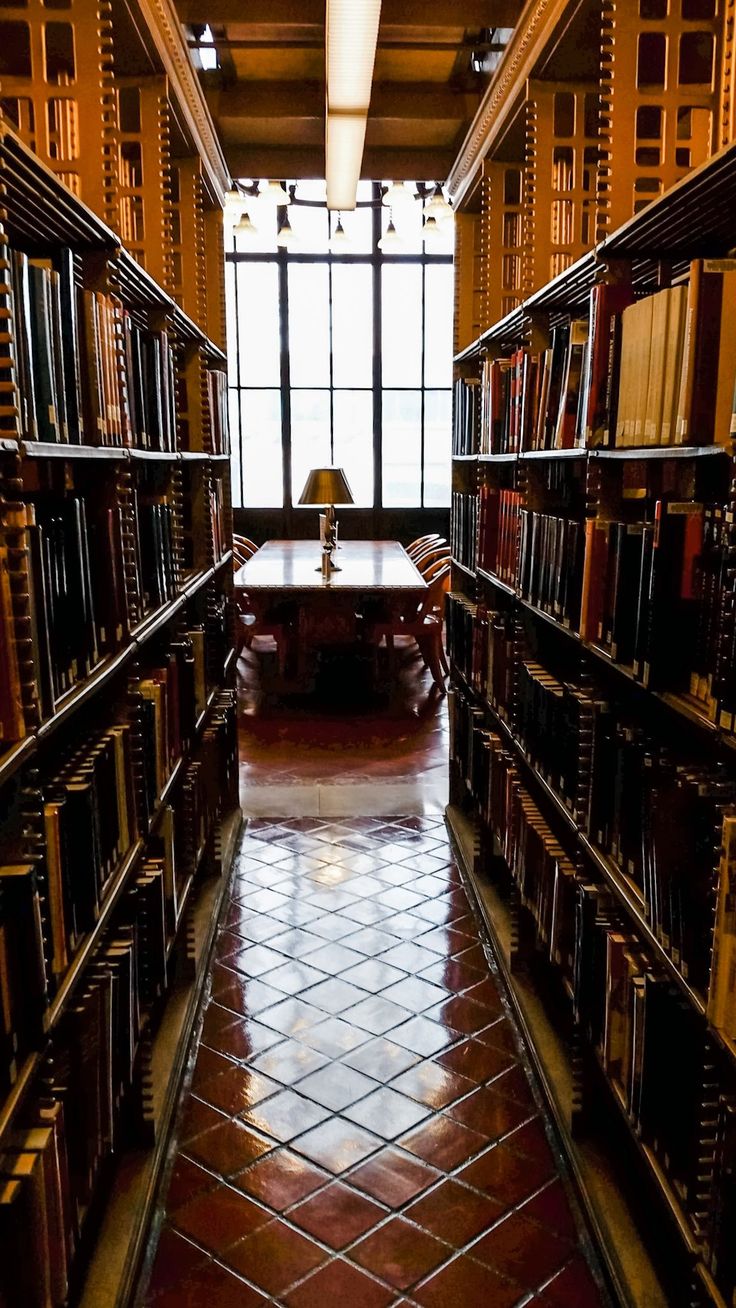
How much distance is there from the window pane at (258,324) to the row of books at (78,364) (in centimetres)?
807

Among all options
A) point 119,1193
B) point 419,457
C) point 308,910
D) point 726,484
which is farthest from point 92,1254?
point 419,457

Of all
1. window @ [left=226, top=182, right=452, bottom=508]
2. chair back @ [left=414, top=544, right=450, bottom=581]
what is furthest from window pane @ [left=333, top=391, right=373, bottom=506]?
chair back @ [left=414, top=544, right=450, bottom=581]

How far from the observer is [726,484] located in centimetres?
196

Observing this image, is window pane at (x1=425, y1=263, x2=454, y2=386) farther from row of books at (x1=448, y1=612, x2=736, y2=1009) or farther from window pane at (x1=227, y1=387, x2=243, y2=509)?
row of books at (x1=448, y1=612, x2=736, y2=1009)

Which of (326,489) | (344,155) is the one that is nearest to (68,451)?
(344,155)

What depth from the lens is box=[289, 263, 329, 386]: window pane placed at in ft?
33.7

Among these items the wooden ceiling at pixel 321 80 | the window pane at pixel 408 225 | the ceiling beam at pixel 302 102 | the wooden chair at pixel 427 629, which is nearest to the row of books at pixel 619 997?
the wooden ceiling at pixel 321 80

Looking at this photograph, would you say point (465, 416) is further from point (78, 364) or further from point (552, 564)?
point (78, 364)

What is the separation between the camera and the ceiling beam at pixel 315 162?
4902mm

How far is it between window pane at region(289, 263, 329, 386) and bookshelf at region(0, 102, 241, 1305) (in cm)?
759

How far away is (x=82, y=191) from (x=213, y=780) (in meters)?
2.08

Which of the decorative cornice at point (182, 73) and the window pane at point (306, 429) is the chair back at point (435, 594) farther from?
the window pane at point (306, 429)

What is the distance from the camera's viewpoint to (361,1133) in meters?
2.35

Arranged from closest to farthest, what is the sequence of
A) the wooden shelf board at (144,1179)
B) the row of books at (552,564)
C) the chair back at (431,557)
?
the wooden shelf board at (144,1179) < the row of books at (552,564) < the chair back at (431,557)
